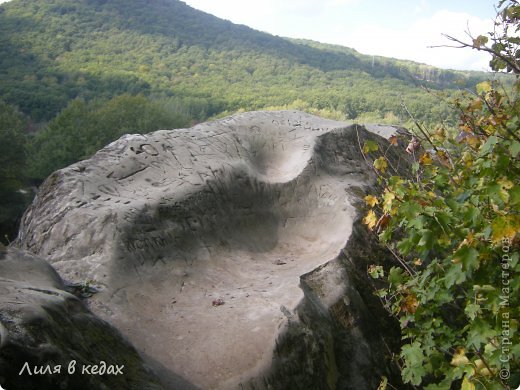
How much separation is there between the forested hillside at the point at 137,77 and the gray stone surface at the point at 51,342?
24.4 metres

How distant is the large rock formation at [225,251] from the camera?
4480 mm

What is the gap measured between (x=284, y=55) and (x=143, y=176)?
85.0 metres

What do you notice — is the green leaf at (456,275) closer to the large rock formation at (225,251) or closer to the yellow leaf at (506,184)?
the yellow leaf at (506,184)

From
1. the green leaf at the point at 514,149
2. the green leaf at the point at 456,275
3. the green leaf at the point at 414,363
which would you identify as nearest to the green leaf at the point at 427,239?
the green leaf at the point at 456,275

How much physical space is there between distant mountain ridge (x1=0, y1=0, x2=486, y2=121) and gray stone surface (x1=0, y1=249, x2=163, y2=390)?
128 ft

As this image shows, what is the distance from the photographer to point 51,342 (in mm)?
2744

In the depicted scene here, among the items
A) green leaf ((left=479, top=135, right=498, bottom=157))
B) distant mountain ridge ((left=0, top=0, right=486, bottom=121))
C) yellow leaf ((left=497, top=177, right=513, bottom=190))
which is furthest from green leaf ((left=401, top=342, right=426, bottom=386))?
distant mountain ridge ((left=0, top=0, right=486, bottom=121))

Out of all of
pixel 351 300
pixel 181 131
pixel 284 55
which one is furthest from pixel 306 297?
pixel 284 55

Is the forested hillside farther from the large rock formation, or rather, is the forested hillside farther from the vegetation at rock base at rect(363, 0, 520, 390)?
the vegetation at rock base at rect(363, 0, 520, 390)

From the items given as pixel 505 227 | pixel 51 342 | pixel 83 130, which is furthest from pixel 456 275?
pixel 83 130

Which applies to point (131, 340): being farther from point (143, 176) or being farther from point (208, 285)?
point (143, 176)

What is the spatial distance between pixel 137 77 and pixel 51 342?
212 ft

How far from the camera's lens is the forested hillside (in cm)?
3278

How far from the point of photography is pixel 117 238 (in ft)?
17.5
